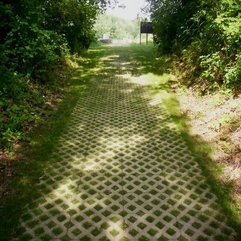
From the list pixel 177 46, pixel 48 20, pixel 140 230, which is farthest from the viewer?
pixel 177 46

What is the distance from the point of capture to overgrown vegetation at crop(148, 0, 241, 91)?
10.2 m

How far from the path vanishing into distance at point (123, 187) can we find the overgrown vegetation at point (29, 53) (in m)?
1.31

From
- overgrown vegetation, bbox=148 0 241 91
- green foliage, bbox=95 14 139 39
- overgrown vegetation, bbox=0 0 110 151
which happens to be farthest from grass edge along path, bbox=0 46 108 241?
green foliage, bbox=95 14 139 39

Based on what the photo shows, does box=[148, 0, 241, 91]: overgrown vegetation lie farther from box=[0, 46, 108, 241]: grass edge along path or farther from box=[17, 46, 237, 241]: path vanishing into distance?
box=[0, 46, 108, 241]: grass edge along path

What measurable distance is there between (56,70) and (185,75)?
596 centimetres

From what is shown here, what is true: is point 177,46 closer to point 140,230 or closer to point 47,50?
point 47,50

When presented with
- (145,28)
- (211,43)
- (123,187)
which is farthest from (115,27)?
(123,187)

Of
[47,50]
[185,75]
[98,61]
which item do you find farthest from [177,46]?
[47,50]

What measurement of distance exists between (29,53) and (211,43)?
6786 mm

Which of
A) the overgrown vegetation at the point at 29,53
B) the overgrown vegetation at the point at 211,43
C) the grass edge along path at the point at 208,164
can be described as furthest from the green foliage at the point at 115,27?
the grass edge along path at the point at 208,164

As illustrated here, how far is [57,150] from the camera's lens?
26.7 ft

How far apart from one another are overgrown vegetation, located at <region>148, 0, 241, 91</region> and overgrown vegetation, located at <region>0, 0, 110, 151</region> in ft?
18.2

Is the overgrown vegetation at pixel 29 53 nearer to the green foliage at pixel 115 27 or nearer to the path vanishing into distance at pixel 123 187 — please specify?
the path vanishing into distance at pixel 123 187

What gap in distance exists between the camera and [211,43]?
40.4 feet
